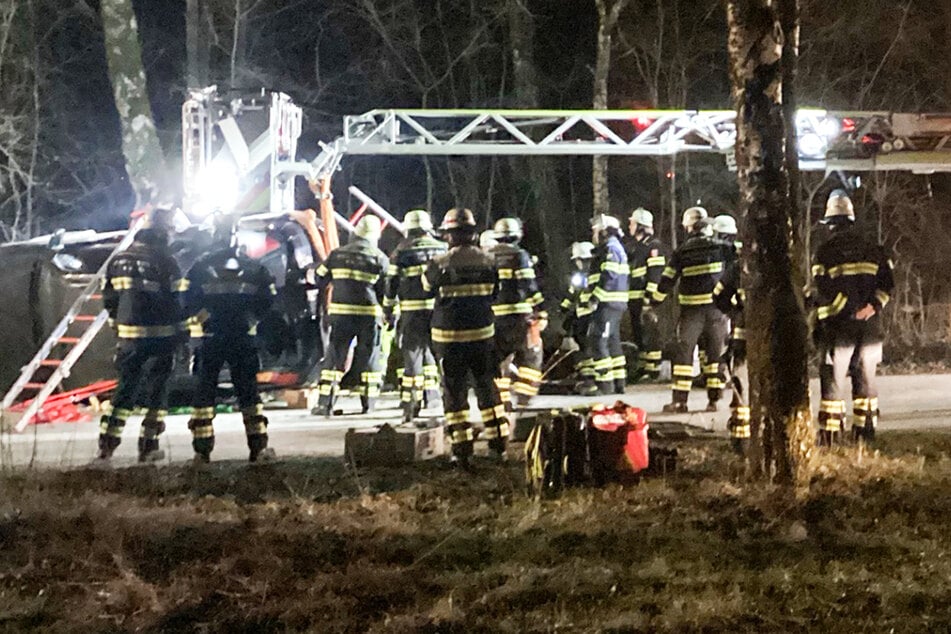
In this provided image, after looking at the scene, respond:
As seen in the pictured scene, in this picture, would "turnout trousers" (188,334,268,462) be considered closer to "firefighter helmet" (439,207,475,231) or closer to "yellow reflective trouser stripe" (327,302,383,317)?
"yellow reflective trouser stripe" (327,302,383,317)

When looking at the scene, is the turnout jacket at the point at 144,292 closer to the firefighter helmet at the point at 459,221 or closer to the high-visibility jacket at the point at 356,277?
the high-visibility jacket at the point at 356,277

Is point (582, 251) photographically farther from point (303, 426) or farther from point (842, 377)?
point (842, 377)

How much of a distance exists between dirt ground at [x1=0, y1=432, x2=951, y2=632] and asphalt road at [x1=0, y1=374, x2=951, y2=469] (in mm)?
1114

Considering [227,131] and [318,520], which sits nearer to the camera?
[318,520]

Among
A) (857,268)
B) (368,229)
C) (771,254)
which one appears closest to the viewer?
(771,254)

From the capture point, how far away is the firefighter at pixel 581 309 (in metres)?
11.3

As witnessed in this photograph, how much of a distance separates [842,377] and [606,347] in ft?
11.5

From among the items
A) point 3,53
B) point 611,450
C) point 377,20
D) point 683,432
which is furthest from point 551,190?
point 611,450

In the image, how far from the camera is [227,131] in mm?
12086

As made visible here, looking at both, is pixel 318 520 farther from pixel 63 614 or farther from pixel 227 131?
pixel 227 131

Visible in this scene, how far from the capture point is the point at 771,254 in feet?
21.3

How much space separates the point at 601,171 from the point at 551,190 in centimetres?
158

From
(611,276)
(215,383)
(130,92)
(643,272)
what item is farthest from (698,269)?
(130,92)

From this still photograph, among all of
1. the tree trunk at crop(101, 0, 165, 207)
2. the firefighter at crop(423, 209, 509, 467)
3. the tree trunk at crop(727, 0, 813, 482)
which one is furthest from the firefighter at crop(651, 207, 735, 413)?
the tree trunk at crop(101, 0, 165, 207)
